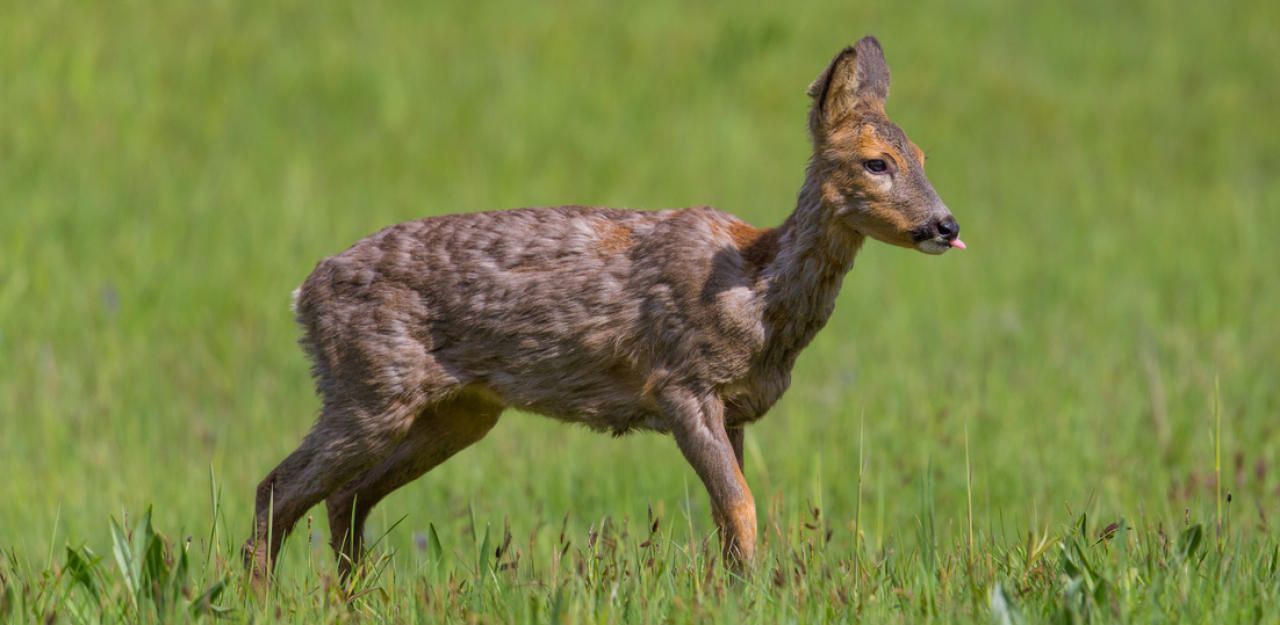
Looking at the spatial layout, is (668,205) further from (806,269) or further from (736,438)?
(806,269)

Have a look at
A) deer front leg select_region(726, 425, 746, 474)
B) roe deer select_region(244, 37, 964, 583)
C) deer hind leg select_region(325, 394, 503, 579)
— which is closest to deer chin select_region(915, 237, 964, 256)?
roe deer select_region(244, 37, 964, 583)

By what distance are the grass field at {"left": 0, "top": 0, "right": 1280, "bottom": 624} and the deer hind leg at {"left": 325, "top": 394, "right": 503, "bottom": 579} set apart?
210 mm

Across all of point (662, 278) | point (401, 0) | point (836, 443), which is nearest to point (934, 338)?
point (836, 443)

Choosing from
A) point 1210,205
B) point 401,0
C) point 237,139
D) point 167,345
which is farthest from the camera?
point 401,0

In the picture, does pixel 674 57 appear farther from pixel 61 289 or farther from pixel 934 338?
pixel 61 289

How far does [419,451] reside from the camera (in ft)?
22.7

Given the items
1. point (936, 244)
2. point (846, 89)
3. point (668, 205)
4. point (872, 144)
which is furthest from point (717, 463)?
point (668, 205)

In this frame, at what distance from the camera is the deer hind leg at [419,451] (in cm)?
689

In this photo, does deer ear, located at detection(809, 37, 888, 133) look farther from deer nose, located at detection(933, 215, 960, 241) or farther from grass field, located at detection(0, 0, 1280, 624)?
grass field, located at detection(0, 0, 1280, 624)

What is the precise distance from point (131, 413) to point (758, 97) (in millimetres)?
8156

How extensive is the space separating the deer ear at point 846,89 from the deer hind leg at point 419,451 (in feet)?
5.90

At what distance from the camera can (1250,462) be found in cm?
891

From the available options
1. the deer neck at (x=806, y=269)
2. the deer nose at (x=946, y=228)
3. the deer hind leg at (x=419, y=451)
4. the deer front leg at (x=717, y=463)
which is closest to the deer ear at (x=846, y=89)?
the deer neck at (x=806, y=269)

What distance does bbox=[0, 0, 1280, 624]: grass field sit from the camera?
5.36 metres
